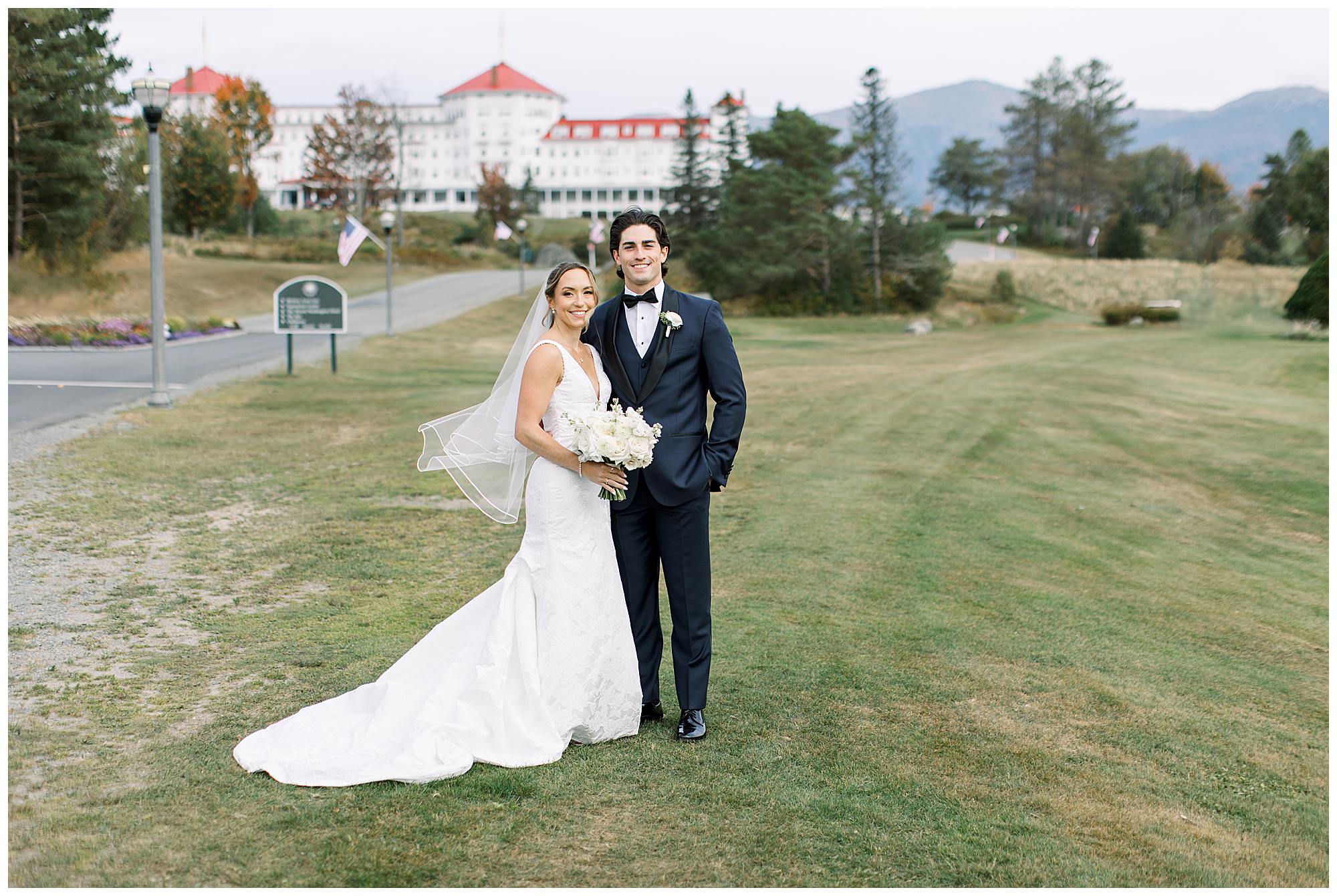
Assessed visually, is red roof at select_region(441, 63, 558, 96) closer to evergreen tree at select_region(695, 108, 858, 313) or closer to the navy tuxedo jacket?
evergreen tree at select_region(695, 108, 858, 313)

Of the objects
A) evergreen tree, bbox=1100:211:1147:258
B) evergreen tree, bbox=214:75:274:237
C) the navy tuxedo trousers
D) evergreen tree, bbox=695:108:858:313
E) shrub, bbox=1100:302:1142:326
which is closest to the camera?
the navy tuxedo trousers

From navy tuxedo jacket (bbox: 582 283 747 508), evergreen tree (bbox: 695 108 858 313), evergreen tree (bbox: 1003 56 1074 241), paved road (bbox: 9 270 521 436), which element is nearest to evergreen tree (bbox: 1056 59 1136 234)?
evergreen tree (bbox: 1003 56 1074 241)

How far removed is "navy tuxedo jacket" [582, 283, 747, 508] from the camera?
189 inches

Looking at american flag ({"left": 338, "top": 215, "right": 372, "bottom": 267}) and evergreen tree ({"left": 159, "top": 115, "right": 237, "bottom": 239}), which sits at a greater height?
evergreen tree ({"left": 159, "top": 115, "right": 237, "bottom": 239})

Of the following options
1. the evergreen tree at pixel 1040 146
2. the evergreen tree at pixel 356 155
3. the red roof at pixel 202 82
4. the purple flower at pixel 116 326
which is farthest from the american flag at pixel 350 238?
the red roof at pixel 202 82

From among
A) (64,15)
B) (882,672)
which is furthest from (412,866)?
(64,15)

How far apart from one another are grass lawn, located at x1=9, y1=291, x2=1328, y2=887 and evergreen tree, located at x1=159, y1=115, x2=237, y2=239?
162ft

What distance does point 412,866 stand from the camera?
12.2ft

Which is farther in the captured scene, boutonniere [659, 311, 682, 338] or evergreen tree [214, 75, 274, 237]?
evergreen tree [214, 75, 274, 237]

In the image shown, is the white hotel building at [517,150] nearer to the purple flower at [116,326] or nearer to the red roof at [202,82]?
the red roof at [202,82]

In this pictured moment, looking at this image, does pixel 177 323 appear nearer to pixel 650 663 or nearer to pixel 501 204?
pixel 650 663

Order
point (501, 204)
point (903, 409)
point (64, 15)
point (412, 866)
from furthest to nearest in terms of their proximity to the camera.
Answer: point (501, 204) → point (64, 15) → point (903, 409) → point (412, 866)

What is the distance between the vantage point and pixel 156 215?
16.0 metres

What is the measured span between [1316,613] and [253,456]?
10.7 meters
